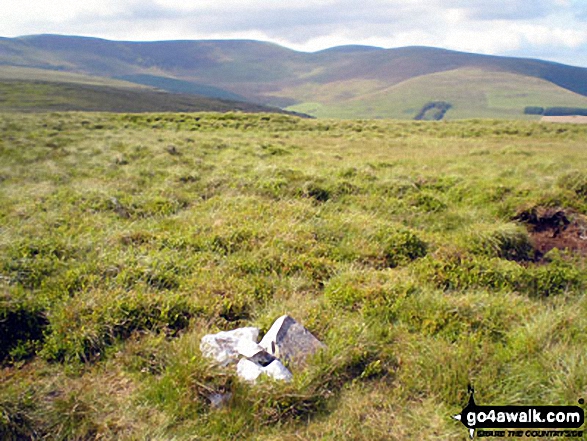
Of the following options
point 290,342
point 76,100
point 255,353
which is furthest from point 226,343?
point 76,100

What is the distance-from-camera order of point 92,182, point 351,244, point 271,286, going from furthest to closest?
point 92,182 → point 351,244 → point 271,286

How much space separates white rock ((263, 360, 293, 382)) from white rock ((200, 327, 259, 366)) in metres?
0.32

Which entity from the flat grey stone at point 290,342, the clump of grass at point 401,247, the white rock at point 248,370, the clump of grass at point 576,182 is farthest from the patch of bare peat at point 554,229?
the white rock at point 248,370

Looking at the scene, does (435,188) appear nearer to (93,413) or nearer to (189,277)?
(189,277)

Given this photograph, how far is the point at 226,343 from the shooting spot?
13.8 ft

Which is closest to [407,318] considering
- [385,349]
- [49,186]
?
[385,349]

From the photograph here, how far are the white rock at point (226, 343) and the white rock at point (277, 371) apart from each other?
32 centimetres

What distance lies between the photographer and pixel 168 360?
399cm

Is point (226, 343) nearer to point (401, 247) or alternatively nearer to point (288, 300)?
point (288, 300)

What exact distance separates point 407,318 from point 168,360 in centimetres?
255

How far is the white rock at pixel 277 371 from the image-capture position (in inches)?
147

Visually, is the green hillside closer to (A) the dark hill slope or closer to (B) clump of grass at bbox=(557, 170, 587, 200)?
(A) the dark hill slope

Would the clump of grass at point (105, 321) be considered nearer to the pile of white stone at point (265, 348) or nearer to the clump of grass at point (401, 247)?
the pile of white stone at point (265, 348)

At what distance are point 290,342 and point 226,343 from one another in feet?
2.04
